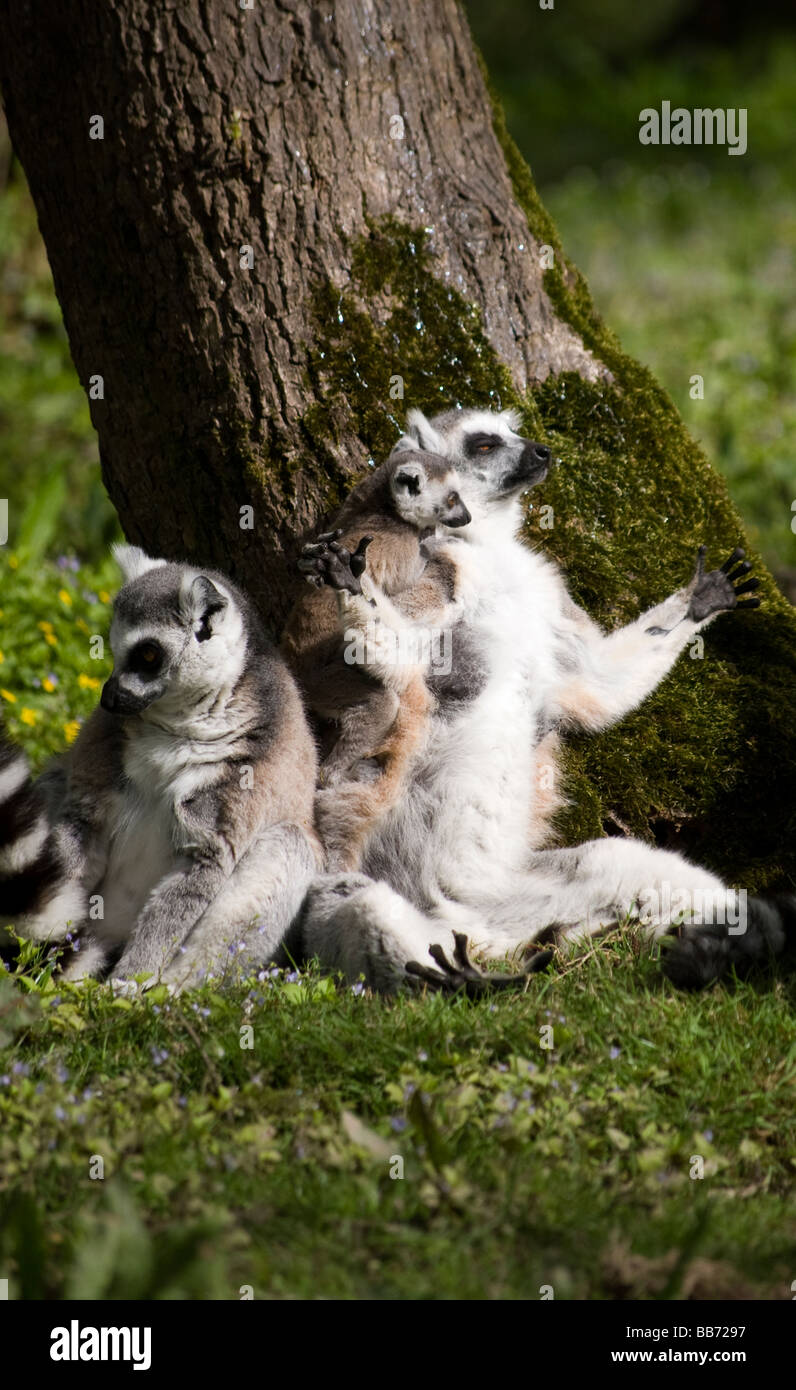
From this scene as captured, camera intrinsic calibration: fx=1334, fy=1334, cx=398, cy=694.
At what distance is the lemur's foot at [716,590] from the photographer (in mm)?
5094

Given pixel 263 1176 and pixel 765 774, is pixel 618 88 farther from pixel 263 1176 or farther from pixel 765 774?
pixel 263 1176

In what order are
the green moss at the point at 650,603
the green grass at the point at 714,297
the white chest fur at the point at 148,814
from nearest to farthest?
1. the white chest fur at the point at 148,814
2. the green moss at the point at 650,603
3. the green grass at the point at 714,297

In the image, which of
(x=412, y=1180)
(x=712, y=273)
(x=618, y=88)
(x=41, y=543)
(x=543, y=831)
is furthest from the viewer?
(x=618, y=88)

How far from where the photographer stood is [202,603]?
448cm

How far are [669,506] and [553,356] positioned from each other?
0.77 m

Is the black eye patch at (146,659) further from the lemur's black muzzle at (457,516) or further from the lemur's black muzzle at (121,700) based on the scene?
the lemur's black muzzle at (457,516)

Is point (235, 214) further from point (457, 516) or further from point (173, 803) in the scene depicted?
point (173, 803)

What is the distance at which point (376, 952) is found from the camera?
414 centimetres

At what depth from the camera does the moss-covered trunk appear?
4.96 m

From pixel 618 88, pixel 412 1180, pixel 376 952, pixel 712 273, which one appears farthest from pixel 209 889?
pixel 618 88

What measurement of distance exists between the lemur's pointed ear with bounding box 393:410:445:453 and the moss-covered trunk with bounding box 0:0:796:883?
0.22 metres

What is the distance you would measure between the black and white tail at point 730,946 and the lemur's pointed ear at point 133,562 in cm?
220

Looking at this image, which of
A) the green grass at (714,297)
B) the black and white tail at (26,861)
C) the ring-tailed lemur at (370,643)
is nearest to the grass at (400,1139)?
the black and white tail at (26,861)
